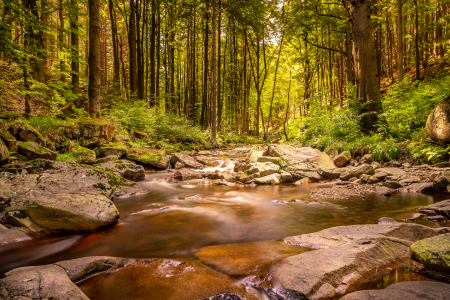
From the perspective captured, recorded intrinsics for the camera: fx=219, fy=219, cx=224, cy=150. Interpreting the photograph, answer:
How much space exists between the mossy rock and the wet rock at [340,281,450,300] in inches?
324

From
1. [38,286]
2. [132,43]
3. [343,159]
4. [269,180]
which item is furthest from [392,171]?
[132,43]

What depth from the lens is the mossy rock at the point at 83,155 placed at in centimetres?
750

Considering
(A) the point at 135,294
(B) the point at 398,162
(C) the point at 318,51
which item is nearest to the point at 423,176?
(B) the point at 398,162

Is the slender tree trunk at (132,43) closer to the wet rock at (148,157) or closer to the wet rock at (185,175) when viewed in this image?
the wet rock at (148,157)

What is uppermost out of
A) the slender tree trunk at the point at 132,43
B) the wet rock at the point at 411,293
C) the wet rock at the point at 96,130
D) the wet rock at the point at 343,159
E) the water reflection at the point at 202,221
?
the slender tree trunk at the point at 132,43

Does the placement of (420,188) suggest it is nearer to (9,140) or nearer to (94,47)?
(9,140)

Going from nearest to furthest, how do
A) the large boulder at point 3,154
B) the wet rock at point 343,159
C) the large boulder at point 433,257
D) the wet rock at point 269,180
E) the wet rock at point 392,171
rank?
the large boulder at point 433,257 → the large boulder at point 3,154 → the wet rock at point 392,171 → the wet rock at point 269,180 → the wet rock at point 343,159

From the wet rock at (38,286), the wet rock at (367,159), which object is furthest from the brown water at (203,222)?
the wet rock at (367,159)

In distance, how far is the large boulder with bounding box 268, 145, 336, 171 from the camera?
8.90 meters

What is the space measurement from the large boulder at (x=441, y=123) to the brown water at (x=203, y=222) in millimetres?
2169

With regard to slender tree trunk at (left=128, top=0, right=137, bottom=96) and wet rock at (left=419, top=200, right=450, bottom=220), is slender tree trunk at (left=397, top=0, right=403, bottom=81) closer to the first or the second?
wet rock at (left=419, top=200, right=450, bottom=220)

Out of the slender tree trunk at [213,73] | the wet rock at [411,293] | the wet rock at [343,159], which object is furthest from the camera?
the slender tree trunk at [213,73]

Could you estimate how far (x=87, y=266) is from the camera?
92.2 inches

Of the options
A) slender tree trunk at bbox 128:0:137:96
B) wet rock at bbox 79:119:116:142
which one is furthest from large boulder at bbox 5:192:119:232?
slender tree trunk at bbox 128:0:137:96
